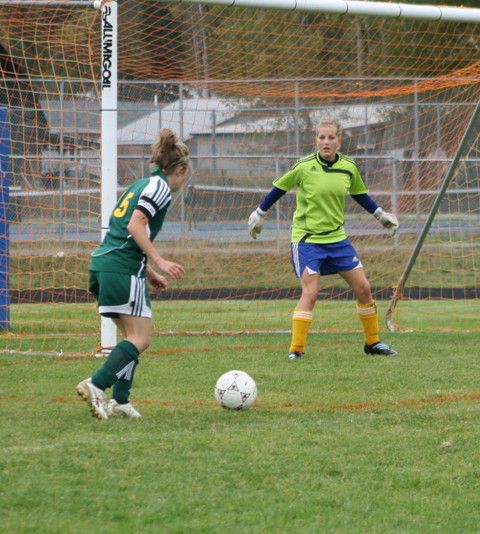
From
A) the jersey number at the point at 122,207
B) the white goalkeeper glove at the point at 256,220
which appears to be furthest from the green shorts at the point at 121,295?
the white goalkeeper glove at the point at 256,220

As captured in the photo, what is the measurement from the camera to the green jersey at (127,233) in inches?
247

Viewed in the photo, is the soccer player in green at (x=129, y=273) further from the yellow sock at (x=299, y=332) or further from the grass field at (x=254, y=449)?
the yellow sock at (x=299, y=332)

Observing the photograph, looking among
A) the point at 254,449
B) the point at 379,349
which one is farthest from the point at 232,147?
the point at 254,449

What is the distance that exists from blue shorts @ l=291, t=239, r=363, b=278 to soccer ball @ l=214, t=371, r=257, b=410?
2723mm

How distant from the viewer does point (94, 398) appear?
627cm

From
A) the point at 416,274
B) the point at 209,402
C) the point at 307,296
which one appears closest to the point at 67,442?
the point at 209,402

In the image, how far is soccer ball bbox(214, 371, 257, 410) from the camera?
6.64 meters

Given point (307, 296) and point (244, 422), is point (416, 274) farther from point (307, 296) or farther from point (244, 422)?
point (244, 422)

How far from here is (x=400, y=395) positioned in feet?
23.9

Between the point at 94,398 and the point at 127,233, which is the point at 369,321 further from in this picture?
the point at 94,398

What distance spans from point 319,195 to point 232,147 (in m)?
10.0

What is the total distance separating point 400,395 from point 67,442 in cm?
248

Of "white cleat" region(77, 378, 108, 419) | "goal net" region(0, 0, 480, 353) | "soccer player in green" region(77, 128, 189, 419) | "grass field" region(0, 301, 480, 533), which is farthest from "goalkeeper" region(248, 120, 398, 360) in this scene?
"white cleat" region(77, 378, 108, 419)

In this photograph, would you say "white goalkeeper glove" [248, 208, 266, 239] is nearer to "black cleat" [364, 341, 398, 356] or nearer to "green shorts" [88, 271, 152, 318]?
"black cleat" [364, 341, 398, 356]
